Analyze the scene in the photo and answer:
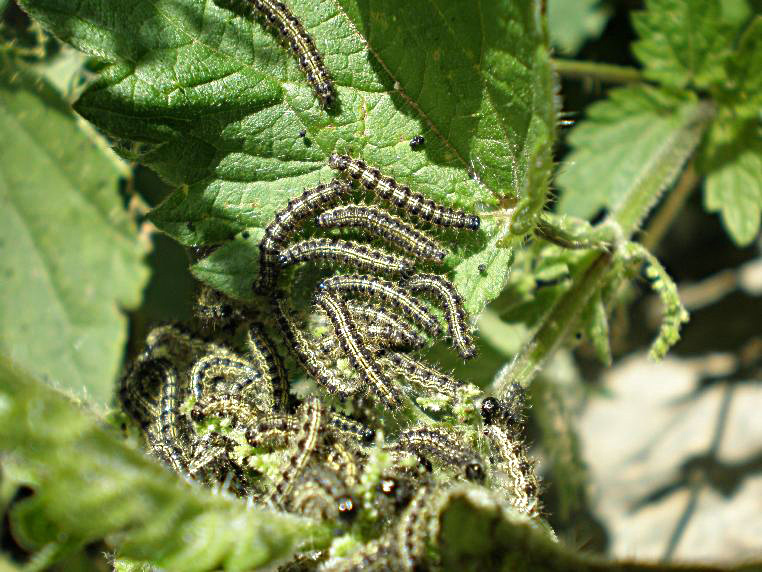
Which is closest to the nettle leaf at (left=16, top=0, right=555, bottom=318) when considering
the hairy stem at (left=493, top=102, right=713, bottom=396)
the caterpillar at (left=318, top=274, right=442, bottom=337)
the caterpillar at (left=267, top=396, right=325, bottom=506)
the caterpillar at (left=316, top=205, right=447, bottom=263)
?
the caterpillar at (left=316, top=205, right=447, bottom=263)

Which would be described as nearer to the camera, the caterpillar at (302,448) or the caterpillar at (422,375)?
the caterpillar at (302,448)

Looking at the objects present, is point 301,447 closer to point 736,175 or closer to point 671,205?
point 736,175

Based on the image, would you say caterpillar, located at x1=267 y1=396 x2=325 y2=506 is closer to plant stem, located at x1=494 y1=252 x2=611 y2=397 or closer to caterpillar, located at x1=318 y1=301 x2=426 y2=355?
caterpillar, located at x1=318 y1=301 x2=426 y2=355

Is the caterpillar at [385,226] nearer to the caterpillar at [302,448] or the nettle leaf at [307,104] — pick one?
the nettle leaf at [307,104]

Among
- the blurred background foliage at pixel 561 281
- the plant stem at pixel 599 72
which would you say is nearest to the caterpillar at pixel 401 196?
the blurred background foliage at pixel 561 281

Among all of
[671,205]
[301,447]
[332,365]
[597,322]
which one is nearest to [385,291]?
[332,365]

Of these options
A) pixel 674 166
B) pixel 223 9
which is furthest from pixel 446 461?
pixel 674 166

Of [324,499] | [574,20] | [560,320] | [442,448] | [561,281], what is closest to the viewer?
[324,499]
